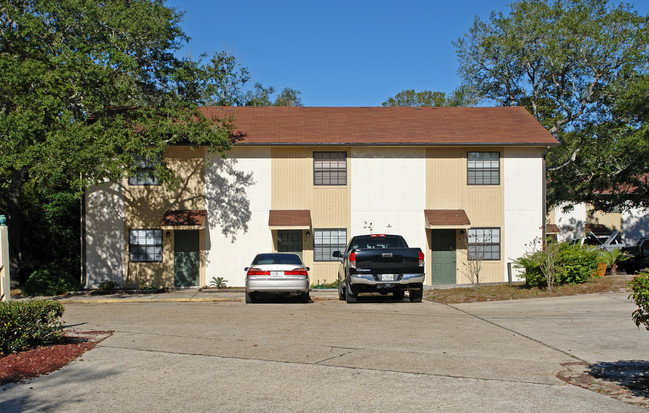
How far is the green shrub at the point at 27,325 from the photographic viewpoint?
30.2 ft

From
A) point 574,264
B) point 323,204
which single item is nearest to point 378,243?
point 574,264

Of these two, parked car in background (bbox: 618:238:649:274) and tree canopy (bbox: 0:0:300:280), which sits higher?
tree canopy (bbox: 0:0:300:280)

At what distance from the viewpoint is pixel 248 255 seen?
2430 centimetres

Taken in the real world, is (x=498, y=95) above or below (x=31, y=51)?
above

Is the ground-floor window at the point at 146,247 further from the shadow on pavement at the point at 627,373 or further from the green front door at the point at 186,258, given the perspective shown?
the shadow on pavement at the point at 627,373

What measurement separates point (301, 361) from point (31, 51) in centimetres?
1642

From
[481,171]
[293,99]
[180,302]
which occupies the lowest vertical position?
[180,302]

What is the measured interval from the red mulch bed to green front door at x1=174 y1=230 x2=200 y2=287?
522 inches

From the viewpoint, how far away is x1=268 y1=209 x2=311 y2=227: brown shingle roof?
23484mm

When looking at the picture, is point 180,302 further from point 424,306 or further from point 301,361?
point 301,361

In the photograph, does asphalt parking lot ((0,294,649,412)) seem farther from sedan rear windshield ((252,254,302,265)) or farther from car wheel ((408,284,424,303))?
sedan rear windshield ((252,254,302,265))

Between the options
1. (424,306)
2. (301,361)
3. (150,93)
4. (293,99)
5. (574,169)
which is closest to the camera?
(301,361)

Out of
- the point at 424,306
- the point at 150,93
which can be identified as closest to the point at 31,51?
the point at 150,93

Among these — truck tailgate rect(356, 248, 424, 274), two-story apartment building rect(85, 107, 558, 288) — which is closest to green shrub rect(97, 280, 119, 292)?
two-story apartment building rect(85, 107, 558, 288)
